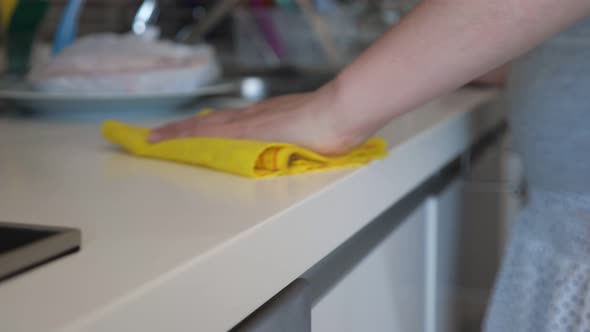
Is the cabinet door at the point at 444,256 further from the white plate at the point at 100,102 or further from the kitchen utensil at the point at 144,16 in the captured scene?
the kitchen utensil at the point at 144,16

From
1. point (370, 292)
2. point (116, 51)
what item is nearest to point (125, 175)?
point (370, 292)

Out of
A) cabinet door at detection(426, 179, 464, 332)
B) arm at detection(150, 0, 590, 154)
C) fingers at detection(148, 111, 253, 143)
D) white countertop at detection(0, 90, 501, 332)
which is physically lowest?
cabinet door at detection(426, 179, 464, 332)

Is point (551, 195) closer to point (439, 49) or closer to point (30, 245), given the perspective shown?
point (439, 49)

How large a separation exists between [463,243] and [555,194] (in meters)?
0.40

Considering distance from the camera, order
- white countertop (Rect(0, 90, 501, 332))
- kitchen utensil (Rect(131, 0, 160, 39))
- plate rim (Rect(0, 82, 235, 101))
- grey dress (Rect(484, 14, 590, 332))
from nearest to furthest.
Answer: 1. white countertop (Rect(0, 90, 501, 332))
2. grey dress (Rect(484, 14, 590, 332))
3. plate rim (Rect(0, 82, 235, 101))
4. kitchen utensil (Rect(131, 0, 160, 39))

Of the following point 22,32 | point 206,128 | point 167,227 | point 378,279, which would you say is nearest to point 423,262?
point 378,279

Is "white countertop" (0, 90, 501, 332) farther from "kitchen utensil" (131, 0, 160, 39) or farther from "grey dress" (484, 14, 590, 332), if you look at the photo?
"kitchen utensil" (131, 0, 160, 39)

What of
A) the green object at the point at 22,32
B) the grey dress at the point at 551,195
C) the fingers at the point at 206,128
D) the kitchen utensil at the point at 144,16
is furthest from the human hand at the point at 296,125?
the kitchen utensil at the point at 144,16

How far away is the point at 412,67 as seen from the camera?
0.55 m

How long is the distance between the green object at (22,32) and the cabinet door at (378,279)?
1.99 ft

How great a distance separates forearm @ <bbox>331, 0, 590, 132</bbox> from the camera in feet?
1.65

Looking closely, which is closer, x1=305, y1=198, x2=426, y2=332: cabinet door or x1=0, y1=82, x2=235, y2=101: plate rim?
x1=305, y1=198, x2=426, y2=332: cabinet door

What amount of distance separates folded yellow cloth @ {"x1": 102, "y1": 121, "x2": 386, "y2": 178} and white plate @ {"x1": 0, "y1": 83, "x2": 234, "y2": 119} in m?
0.24

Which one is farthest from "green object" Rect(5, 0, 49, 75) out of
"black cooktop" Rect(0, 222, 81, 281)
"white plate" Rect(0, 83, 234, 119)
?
"black cooktop" Rect(0, 222, 81, 281)
